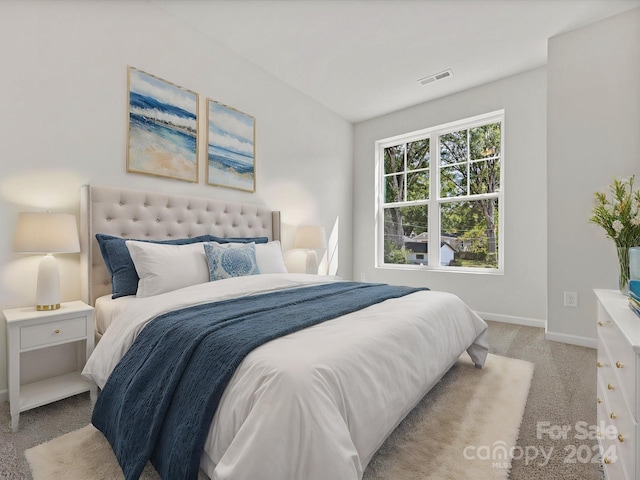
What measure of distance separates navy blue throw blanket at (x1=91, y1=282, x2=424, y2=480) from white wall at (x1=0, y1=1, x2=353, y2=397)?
1.19m

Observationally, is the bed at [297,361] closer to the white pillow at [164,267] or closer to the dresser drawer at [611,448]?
the white pillow at [164,267]

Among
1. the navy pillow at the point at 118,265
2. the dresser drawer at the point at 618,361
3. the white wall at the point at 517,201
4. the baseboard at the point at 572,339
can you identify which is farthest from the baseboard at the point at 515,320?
the navy pillow at the point at 118,265

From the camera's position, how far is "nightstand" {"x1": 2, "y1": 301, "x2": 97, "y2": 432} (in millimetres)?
1643

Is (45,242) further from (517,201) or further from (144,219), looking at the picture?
(517,201)

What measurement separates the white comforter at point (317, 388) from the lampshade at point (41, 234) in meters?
0.55

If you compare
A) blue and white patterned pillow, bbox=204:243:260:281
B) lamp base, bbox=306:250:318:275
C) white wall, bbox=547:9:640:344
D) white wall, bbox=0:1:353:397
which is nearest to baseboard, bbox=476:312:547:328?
white wall, bbox=547:9:640:344

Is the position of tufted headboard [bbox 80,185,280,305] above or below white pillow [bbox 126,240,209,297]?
above

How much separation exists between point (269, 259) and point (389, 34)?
226 centimetres

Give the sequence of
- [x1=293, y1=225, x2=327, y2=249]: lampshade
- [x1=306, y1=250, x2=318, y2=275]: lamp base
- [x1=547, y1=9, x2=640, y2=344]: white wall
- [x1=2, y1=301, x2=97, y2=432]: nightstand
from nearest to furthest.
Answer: [x1=2, y1=301, x2=97, y2=432]: nightstand < [x1=547, y1=9, x2=640, y2=344]: white wall < [x1=306, y1=250, x2=318, y2=275]: lamp base < [x1=293, y1=225, x2=327, y2=249]: lampshade

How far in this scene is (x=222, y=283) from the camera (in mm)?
2105

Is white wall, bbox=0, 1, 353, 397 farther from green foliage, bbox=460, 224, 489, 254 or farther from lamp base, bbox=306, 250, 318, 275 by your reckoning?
green foliage, bbox=460, 224, 489, 254

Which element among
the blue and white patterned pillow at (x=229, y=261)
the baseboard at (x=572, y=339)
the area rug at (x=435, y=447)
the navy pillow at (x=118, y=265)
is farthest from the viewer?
the baseboard at (x=572, y=339)

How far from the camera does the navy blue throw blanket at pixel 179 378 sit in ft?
3.51

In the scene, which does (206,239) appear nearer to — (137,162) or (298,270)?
(137,162)
